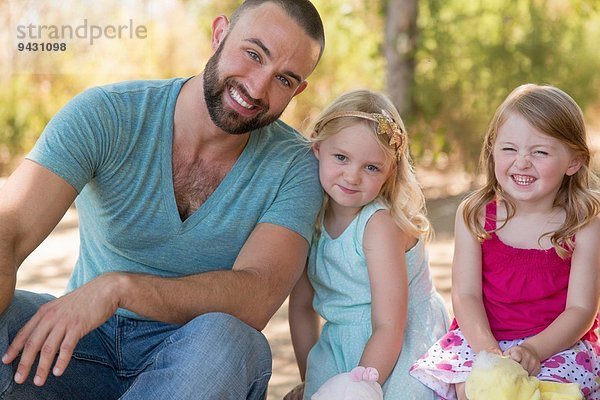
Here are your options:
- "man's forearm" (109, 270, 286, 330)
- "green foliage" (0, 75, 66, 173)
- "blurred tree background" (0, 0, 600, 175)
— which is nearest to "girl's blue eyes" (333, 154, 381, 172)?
"man's forearm" (109, 270, 286, 330)

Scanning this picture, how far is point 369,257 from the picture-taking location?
2.86m

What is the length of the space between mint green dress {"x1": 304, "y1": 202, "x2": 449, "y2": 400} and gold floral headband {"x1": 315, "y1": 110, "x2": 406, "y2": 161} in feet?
0.72

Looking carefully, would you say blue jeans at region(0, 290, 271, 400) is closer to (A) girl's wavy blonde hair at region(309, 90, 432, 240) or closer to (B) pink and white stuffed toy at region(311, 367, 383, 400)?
(B) pink and white stuffed toy at region(311, 367, 383, 400)

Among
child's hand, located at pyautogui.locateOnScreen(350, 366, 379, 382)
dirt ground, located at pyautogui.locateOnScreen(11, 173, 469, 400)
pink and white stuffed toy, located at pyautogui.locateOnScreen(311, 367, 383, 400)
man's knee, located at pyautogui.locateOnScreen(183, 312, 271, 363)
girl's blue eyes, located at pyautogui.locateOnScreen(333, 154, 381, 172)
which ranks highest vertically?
girl's blue eyes, located at pyautogui.locateOnScreen(333, 154, 381, 172)

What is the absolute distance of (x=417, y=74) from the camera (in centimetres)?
819

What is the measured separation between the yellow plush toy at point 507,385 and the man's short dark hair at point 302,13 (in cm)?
122

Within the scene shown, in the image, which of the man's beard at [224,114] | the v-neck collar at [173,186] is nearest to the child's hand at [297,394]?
the v-neck collar at [173,186]

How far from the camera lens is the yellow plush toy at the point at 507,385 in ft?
7.63

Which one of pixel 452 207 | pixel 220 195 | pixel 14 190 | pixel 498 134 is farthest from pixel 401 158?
pixel 452 207

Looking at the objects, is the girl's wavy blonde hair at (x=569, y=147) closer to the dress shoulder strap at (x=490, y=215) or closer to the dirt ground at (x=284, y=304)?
the dress shoulder strap at (x=490, y=215)

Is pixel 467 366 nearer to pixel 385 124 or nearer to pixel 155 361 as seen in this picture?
pixel 385 124

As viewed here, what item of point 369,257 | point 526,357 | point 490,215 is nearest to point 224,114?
point 369,257

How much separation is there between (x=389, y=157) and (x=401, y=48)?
16.9ft

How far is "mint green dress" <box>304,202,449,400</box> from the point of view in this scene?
2885mm
